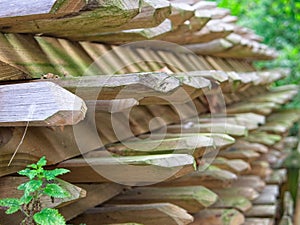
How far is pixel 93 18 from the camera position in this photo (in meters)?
1.23

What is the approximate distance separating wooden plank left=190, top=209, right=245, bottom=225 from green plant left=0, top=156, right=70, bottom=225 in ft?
3.69

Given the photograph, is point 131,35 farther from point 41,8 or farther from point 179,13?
point 41,8

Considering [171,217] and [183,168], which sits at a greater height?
[183,168]

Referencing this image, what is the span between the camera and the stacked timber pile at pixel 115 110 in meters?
1.17

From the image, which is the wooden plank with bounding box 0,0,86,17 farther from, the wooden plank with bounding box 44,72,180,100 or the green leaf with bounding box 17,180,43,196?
the green leaf with bounding box 17,180,43,196

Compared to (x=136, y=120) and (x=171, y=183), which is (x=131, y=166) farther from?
(x=171, y=183)

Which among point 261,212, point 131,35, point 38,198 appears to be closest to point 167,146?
point 131,35

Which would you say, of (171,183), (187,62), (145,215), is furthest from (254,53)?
(145,215)

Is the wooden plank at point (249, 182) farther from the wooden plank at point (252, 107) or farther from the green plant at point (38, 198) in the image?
the green plant at point (38, 198)

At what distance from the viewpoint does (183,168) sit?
1.42 meters

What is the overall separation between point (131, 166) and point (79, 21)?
419mm

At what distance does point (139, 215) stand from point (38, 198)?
2.02ft

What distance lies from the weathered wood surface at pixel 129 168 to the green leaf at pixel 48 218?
1.12 ft

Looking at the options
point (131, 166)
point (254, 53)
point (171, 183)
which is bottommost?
point (254, 53)
